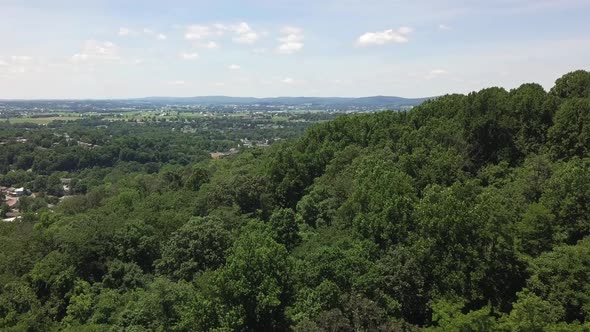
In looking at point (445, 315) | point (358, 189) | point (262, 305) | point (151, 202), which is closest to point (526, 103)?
point (358, 189)

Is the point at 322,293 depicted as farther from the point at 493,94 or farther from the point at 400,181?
the point at 493,94

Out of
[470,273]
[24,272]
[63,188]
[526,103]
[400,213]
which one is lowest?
[63,188]

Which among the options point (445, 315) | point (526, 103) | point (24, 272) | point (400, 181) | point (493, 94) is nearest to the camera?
point (445, 315)

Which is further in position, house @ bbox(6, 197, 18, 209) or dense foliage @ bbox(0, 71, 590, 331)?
house @ bbox(6, 197, 18, 209)

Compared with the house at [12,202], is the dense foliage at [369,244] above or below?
above

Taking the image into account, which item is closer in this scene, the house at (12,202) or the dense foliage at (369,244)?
the dense foliage at (369,244)

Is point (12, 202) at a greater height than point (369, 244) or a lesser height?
lesser

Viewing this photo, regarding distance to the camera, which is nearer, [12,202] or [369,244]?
[369,244]

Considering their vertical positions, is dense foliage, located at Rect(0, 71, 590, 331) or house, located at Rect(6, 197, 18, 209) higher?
dense foliage, located at Rect(0, 71, 590, 331)
